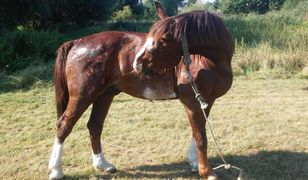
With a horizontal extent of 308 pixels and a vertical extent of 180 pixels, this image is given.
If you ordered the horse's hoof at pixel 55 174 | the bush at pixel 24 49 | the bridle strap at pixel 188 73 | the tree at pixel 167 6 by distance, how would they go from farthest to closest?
the tree at pixel 167 6 → the bush at pixel 24 49 → the horse's hoof at pixel 55 174 → the bridle strap at pixel 188 73

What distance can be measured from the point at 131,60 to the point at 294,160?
7.04ft

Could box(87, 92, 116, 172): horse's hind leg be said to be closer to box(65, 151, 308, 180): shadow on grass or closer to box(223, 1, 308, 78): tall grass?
box(65, 151, 308, 180): shadow on grass

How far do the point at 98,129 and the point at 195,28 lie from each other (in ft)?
5.17

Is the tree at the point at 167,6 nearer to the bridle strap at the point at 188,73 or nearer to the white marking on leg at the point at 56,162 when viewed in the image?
the white marking on leg at the point at 56,162

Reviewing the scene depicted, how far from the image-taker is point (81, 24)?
16953 mm

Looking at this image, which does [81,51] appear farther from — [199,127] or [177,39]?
[199,127]

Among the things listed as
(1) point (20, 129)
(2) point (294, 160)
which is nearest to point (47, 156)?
(1) point (20, 129)

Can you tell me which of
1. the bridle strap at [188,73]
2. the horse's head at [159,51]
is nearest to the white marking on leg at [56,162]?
the horse's head at [159,51]

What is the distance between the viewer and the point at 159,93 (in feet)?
11.4

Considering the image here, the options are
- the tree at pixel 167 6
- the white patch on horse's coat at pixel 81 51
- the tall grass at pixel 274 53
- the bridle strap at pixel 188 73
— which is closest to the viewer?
the bridle strap at pixel 188 73

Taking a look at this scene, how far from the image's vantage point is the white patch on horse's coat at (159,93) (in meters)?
3.44

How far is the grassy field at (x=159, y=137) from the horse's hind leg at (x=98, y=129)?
98mm

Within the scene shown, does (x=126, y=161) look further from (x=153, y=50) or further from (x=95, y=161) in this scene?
(x=153, y=50)

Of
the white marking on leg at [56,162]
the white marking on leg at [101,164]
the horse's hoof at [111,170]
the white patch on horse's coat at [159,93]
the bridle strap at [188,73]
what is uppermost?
the bridle strap at [188,73]
